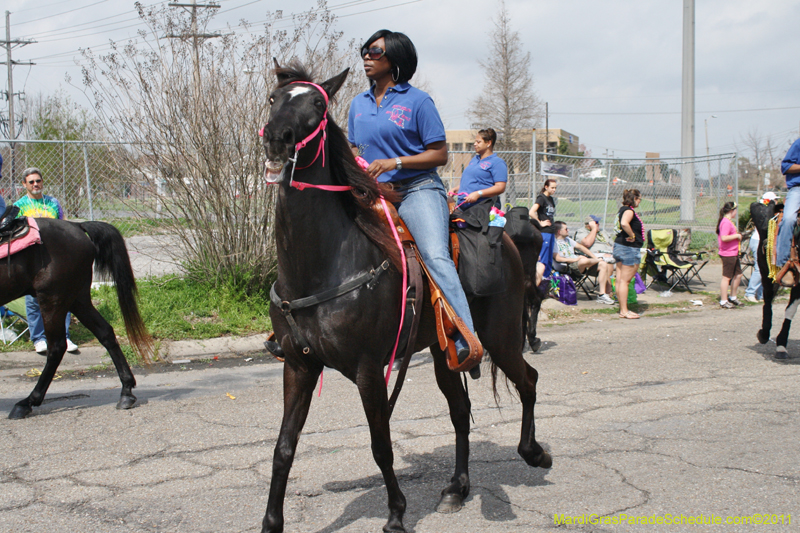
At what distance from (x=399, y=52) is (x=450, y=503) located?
257 cm

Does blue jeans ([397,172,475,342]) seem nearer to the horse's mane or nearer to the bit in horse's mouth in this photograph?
the horse's mane

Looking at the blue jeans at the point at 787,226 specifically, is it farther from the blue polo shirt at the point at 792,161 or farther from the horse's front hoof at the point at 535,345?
the horse's front hoof at the point at 535,345

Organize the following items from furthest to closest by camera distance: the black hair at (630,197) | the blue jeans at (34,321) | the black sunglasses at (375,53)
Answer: the black hair at (630,197), the blue jeans at (34,321), the black sunglasses at (375,53)

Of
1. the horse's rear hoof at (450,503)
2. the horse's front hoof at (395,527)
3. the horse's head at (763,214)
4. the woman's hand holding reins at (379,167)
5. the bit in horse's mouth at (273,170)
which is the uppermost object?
the woman's hand holding reins at (379,167)

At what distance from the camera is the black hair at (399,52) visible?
3498 mm

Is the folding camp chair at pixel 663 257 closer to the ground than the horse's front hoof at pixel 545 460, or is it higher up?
higher up

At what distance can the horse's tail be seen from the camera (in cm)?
639

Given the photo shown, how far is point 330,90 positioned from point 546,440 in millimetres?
3146

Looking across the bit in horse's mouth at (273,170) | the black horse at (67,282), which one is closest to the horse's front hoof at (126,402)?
the black horse at (67,282)

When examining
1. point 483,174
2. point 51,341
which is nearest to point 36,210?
point 51,341

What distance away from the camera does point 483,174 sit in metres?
6.96

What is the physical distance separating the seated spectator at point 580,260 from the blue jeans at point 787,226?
4114 millimetres

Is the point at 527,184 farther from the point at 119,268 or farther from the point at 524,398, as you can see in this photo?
the point at 524,398

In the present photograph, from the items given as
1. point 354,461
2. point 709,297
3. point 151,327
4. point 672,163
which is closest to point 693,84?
point 672,163
